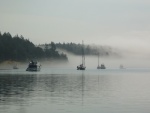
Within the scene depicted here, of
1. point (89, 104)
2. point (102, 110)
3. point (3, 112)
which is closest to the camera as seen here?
point (3, 112)

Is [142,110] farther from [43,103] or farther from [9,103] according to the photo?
[9,103]

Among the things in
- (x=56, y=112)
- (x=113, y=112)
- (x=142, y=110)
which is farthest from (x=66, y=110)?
(x=142, y=110)

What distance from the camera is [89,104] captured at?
43844 mm

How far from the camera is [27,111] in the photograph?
124 ft

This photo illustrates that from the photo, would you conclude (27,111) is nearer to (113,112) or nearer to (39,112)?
(39,112)

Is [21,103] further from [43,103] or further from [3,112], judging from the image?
[3,112]

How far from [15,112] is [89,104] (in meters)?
10.6

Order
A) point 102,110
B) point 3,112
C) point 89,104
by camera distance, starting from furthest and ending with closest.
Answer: point 89,104, point 102,110, point 3,112

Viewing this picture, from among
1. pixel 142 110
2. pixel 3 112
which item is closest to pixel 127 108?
pixel 142 110

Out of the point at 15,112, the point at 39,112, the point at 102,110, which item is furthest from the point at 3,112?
the point at 102,110

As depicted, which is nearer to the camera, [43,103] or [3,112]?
[3,112]

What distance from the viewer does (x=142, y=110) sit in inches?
1522

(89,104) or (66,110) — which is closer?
(66,110)

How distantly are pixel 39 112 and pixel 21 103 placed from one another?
26.8 feet
